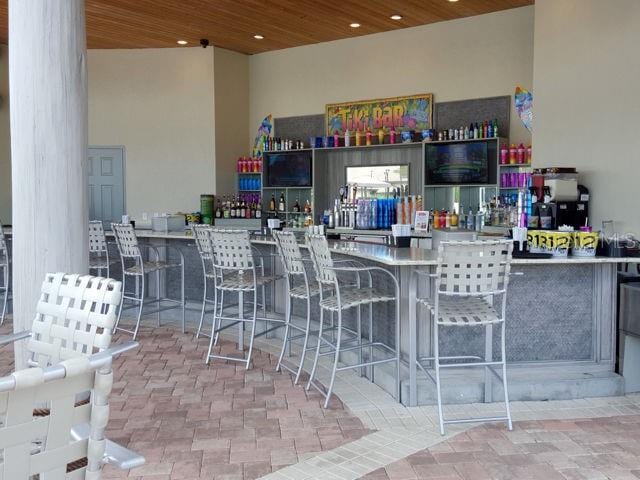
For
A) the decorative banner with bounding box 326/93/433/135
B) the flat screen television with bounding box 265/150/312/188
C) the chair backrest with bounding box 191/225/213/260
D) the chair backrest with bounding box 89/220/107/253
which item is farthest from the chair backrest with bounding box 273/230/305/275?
the flat screen television with bounding box 265/150/312/188

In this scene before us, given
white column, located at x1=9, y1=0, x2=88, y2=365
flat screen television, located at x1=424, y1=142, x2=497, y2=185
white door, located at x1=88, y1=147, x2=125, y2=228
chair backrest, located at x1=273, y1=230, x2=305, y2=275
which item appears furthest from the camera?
white door, located at x1=88, y1=147, x2=125, y2=228

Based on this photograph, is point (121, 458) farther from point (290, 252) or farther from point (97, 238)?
point (97, 238)

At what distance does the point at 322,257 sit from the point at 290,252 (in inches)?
21.9

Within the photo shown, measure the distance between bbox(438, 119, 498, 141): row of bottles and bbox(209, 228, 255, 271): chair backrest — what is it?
3.84m

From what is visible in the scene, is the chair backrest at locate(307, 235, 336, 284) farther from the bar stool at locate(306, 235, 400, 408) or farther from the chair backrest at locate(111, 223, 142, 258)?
the chair backrest at locate(111, 223, 142, 258)

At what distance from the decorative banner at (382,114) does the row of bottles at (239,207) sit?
1.55 metres

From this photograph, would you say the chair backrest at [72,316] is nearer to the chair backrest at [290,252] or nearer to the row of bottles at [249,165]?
the chair backrest at [290,252]

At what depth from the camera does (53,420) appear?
1.29 metres

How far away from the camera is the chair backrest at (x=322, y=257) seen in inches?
165

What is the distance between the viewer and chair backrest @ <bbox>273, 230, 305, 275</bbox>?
15.4 ft

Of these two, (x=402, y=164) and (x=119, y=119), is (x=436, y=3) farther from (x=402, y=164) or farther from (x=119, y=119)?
(x=119, y=119)

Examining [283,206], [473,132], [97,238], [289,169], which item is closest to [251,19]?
[289,169]

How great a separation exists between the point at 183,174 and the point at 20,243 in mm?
6742

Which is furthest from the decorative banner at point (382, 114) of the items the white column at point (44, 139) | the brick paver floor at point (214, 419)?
the white column at point (44, 139)
